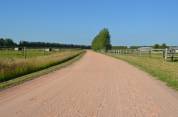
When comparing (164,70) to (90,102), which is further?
(164,70)

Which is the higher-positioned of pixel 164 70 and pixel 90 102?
pixel 90 102

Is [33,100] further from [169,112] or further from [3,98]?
Answer: [169,112]

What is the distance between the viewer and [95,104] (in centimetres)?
901

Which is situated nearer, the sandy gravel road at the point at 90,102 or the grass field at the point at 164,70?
the sandy gravel road at the point at 90,102

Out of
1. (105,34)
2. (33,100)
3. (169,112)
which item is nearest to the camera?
(169,112)

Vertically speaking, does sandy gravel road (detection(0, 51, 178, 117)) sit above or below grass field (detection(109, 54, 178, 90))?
above

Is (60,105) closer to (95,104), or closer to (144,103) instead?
(95,104)

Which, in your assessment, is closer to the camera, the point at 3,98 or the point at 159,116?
the point at 159,116

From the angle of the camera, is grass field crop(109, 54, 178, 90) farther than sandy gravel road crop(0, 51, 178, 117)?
Yes

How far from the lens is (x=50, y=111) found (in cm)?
793

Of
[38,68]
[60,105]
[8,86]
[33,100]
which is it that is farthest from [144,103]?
[38,68]

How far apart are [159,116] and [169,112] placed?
0.61 meters

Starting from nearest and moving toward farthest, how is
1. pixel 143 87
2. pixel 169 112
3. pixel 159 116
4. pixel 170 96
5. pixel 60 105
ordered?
pixel 159 116 < pixel 169 112 < pixel 60 105 < pixel 170 96 < pixel 143 87

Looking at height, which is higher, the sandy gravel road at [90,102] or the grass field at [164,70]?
the sandy gravel road at [90,102]
